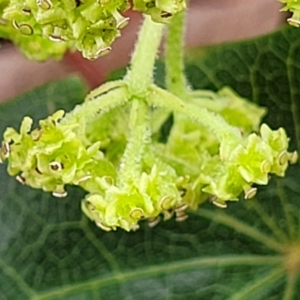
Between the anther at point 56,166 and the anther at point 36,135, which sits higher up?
the anther at point 36,135

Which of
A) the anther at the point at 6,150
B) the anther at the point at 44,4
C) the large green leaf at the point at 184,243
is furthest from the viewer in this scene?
the large green leaf at the point at 184,243

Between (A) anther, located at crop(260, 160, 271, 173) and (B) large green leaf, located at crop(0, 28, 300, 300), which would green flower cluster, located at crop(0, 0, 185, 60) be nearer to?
(A) anther, located at crop(260, 160, 271, 173)

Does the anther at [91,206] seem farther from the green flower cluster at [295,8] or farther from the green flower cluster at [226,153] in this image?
the green flower cluster at [295,8]

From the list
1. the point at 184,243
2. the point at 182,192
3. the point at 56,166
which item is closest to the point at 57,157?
the point at 56,166

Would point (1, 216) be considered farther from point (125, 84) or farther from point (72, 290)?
point (125, 84)

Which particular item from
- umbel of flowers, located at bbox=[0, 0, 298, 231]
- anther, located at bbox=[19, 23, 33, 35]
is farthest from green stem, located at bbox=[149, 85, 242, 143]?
anther, located at bbox=[19, 23, 33, 35]

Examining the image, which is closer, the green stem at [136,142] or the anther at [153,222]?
the green stem at [136,142]

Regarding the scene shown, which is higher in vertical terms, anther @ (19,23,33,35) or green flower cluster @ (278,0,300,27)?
green flower cluster @ (278,0,300,27)

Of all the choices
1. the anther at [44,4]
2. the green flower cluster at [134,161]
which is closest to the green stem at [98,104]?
the green flower cluster at [134,161]
